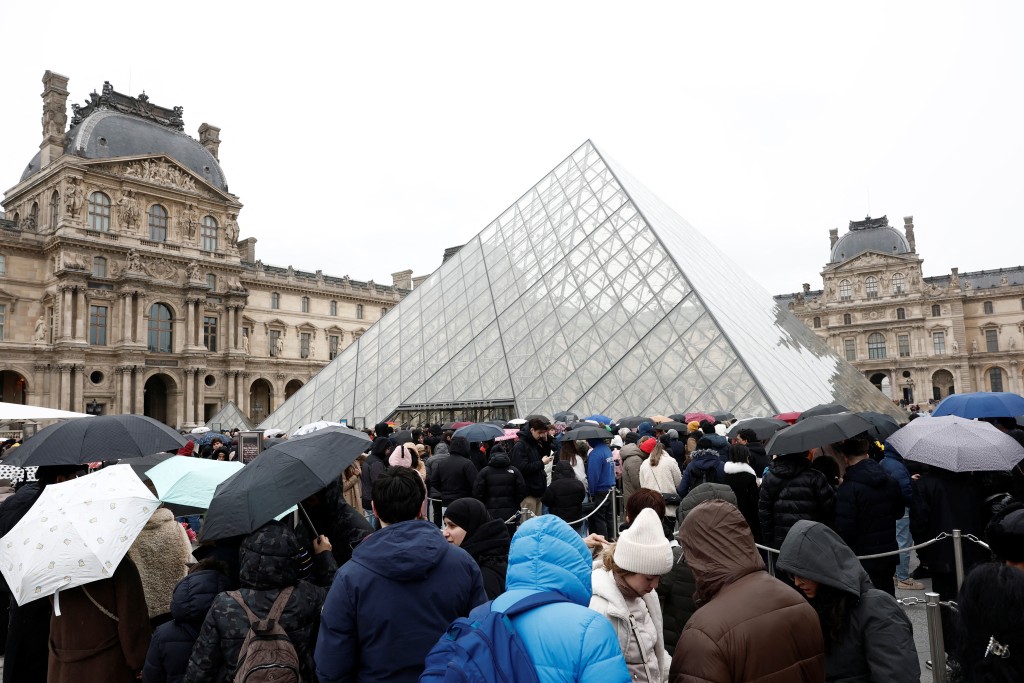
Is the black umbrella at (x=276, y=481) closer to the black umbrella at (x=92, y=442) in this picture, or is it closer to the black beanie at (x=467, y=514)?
the black beanie at (x=467, y=514)

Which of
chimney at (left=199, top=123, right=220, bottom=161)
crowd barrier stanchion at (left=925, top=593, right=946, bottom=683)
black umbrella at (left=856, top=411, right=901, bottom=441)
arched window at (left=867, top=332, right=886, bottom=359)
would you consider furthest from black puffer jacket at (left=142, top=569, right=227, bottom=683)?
arched window at (left=867, top=332, right=886, bottom=359)

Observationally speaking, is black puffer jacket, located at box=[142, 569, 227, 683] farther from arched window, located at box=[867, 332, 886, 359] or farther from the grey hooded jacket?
arched window, located at box=[867, 332, 886, 359]

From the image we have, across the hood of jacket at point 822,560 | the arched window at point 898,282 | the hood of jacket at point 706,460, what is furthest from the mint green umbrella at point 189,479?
the arched window at point 898,282

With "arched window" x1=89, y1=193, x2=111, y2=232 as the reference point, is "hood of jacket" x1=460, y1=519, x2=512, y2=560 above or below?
below

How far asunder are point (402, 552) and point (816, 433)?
10.7ft

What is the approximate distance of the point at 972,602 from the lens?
2.39 metres

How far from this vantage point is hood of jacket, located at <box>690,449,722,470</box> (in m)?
5.57

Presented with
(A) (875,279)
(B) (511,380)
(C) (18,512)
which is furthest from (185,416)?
(A) (875,279)

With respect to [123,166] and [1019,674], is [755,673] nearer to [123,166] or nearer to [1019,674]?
[1019,674]

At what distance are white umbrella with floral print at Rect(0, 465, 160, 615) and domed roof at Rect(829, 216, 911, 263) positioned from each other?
208 feet

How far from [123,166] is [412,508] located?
3967 centimetres

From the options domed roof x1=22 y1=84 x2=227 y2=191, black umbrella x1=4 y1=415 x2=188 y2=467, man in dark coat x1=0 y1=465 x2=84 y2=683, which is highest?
domed roof x1=22 y1=84 x2=227 y2=191

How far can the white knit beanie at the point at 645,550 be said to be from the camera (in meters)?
2.18

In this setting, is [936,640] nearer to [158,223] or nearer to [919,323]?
[158,223]
